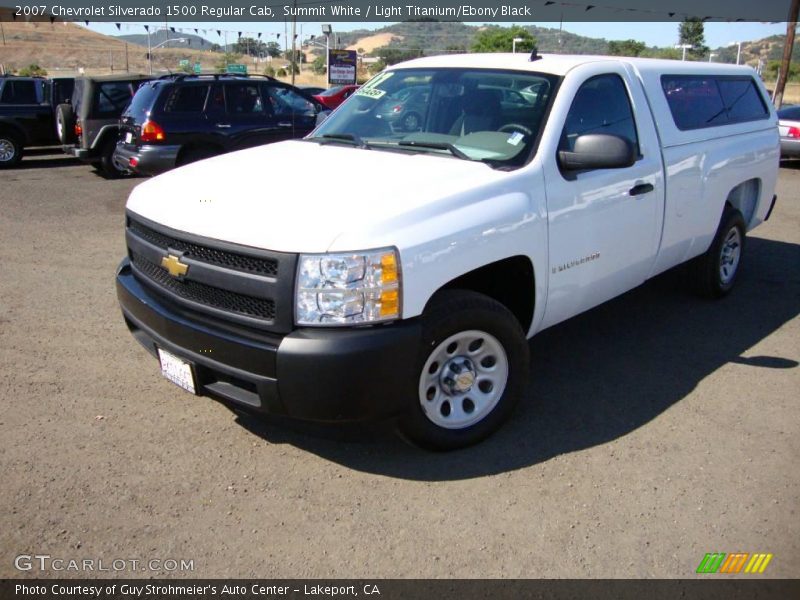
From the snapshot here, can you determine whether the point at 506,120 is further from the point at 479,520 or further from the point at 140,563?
the point at 140,563

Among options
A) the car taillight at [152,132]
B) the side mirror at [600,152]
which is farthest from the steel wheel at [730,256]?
the car taillight at [152,132]

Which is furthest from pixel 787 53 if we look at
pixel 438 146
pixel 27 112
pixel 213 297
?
pixel 213 297

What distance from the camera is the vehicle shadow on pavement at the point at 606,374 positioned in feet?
11.7

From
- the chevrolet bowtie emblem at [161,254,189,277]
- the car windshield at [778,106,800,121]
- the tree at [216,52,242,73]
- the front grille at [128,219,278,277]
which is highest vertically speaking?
the tree at [216,52,242,73]

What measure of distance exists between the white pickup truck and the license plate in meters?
0.04

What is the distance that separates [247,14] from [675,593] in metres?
40.8

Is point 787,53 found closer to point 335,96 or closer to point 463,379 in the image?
point 335,96

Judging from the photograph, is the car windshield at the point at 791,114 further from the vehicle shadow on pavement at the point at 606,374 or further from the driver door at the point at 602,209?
the driver door at the point at 602,209

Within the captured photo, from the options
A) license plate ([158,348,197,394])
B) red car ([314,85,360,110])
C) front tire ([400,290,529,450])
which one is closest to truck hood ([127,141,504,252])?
front tire ([400,290,529,450])

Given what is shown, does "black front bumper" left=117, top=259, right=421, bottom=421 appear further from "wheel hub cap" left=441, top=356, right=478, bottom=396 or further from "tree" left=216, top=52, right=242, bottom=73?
"tree" left=216, top=52, right=242, bottom=73

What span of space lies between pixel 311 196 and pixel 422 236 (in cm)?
58

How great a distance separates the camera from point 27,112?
14023 mm

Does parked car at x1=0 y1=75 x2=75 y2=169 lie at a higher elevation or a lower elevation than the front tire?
higher

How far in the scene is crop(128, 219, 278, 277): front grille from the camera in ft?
10.0
